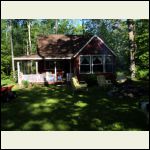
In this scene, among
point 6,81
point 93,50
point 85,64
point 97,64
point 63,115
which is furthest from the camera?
point 93,50

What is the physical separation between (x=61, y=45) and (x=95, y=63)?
3.52 metres

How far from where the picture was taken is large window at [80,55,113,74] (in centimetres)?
2528

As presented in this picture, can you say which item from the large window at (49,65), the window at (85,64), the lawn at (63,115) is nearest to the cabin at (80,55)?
the window at (85,64)

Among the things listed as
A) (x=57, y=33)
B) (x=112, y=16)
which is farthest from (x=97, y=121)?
(x=57, y=33)

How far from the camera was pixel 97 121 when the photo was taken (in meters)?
10.5

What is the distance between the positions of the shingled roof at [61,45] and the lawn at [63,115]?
11768 mm

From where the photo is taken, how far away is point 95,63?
82.9ft

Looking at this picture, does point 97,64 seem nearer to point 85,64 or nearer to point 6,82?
point 85,64

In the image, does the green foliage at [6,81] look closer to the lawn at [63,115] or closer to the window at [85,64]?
the lawn at [63,115]

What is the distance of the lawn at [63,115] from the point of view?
8477mm

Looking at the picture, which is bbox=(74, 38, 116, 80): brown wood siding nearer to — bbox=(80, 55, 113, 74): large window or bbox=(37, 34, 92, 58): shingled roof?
bbox=(80, 55, 113, 74): large window

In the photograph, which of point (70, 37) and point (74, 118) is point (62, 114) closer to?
point (74, 118)

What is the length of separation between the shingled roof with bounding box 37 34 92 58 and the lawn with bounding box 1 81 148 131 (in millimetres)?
11768

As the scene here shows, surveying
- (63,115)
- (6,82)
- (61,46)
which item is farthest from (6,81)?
(61,46)
